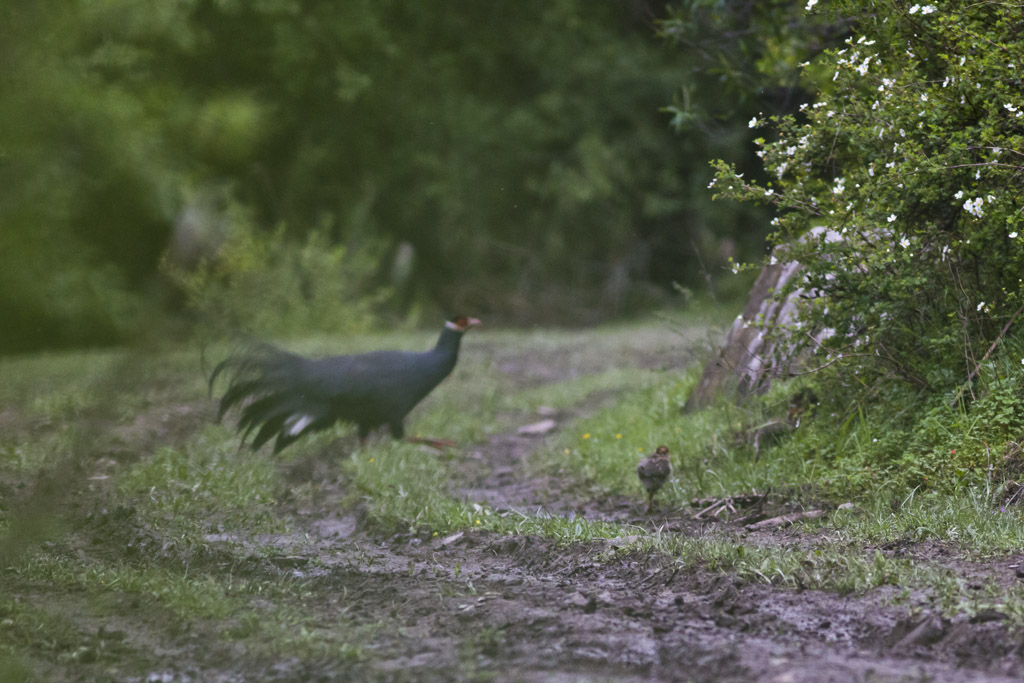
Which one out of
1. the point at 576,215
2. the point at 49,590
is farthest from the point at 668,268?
the point at 49,590

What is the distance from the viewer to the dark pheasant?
6.76 metres

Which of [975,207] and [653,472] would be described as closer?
[975,207]

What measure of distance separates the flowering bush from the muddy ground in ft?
4.27

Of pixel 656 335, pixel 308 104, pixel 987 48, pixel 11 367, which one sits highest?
pixel 308 104

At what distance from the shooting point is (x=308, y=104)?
659 inches

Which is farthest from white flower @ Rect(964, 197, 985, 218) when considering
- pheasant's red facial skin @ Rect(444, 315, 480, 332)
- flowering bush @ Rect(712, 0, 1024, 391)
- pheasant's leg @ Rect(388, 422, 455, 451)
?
pheasant's leg @ Rect(388, 422, 455, 451)

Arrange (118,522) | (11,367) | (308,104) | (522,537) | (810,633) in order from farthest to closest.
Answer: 1. (308,104)
2. (11,367)
3. (118,522)
4. (522,537)
5. (810,633)

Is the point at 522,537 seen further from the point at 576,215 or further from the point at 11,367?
the point at 576,215

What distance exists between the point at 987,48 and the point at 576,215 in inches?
505

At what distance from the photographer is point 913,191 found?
4.90 metres

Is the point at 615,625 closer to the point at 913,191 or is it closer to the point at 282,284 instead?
the point at 913,191

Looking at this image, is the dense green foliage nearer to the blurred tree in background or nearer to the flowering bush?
the flowering bush

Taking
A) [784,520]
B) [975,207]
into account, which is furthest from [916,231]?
[784,520]

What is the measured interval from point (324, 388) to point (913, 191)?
156 inches
